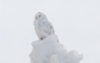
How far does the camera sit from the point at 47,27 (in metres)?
13.6

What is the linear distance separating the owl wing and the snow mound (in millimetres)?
404

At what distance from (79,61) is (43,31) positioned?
1735mm

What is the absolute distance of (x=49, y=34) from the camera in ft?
44.3

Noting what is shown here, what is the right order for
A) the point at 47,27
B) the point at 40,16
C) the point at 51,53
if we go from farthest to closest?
the point at 40,16 → the point at 47,27 → the point at 51,53

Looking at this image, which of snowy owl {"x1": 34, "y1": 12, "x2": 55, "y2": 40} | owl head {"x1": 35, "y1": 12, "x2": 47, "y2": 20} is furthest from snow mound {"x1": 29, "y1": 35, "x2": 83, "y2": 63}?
owl head {"x1": 35, "y1": 12, "x2": 47, "y2": 20}

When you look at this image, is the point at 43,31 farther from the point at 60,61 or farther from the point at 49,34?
the point at 60,61

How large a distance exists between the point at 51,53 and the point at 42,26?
1.19 meters

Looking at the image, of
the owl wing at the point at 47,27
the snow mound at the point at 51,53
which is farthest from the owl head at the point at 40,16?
the snow mound at the point at 51,53

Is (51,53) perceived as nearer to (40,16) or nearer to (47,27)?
(47,27)

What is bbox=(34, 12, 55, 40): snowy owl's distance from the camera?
13.6 m

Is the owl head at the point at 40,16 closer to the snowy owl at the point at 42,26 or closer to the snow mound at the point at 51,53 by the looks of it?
the snowy owl at the point at 42,26

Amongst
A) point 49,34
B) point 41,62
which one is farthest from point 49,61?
point 49,34

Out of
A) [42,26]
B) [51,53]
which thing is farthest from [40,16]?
[51,53]

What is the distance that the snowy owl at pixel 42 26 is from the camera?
13.6m
